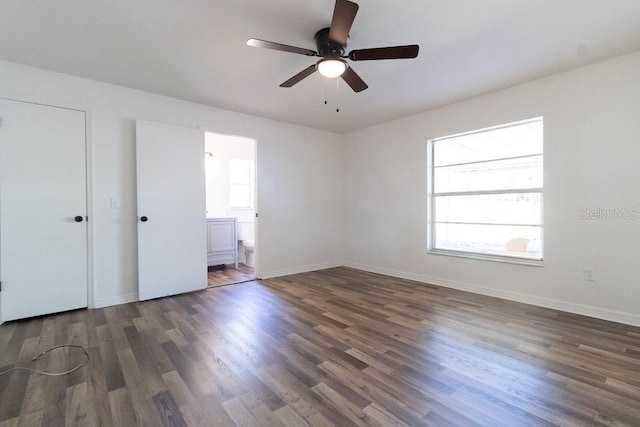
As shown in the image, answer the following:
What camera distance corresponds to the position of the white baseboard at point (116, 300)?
3.32m

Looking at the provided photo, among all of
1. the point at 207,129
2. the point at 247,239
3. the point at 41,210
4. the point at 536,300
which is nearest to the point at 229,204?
the point at 247,239

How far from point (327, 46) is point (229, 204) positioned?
4652mm

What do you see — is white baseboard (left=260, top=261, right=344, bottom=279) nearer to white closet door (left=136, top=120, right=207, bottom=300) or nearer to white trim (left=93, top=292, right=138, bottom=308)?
white closet door (left=136, top=120, right=207, bottom=300)

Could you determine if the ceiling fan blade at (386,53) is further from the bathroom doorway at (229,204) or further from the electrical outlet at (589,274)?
the bathroom doorway at (229,204)

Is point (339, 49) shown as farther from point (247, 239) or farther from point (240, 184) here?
point (240, 184)

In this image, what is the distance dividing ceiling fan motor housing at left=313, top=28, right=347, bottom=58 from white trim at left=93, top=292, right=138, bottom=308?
347cm

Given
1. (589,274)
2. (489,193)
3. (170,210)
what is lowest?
(589,274)

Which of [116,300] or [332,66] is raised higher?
[332,66]

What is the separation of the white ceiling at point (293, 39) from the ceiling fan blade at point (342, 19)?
226mm

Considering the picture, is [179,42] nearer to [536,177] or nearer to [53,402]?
[53,402]

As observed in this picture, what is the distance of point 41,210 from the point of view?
300 cm

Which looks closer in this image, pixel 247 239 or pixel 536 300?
pixel 536 300

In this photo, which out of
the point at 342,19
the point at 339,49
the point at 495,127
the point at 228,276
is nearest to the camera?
the point at 342,19

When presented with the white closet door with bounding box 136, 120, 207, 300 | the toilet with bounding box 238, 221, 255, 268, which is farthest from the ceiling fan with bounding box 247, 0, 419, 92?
the toilet with bounding box 238, 221, 255, 268
